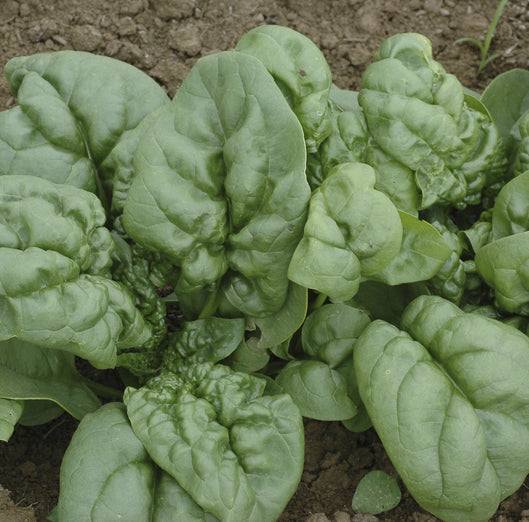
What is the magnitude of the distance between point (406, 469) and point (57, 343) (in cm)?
99

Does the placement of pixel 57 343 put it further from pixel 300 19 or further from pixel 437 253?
pixel 300 19

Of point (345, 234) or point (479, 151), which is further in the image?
point (479, 151)

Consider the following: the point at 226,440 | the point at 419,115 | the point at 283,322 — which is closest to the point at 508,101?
the point at 419,115

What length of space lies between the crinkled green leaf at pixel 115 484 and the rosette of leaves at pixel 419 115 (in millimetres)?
1208

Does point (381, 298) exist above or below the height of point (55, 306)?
below

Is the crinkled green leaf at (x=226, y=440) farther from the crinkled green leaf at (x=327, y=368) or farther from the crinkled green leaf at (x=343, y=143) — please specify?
the crinkled green leaf at (x=343, y=143)

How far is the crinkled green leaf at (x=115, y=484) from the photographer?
1.90 metres

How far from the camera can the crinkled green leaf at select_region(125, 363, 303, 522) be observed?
191 centimetres

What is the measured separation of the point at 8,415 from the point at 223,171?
967 mm

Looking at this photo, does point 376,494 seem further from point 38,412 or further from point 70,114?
point 70,114

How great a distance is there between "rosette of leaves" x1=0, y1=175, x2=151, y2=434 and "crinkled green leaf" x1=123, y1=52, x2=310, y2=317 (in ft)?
0.51

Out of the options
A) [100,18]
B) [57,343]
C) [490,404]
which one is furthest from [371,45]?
[57,343]

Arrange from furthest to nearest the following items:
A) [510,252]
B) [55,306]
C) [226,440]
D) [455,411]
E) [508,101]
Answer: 1. [508,101]
2. [510,252]
3. [226,440]
4. [455,411]
5. [55,306]

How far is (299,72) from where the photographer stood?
7.16 feet
